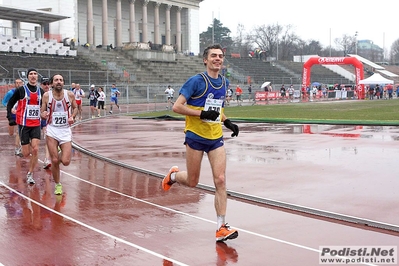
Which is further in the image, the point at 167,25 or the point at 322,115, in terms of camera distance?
the point at 167,25

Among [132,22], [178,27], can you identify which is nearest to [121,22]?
[132,22]

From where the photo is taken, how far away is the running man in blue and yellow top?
6.89 m

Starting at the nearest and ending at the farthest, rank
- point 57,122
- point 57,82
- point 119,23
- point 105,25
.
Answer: point 57,82 → point 57,122 → point 105,25 → point 119,23

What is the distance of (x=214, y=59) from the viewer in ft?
23.0

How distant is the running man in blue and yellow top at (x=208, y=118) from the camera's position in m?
6.89

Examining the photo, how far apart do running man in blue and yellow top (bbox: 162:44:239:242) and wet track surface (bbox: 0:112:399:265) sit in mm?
742

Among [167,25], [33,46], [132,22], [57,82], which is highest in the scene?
[167,25]

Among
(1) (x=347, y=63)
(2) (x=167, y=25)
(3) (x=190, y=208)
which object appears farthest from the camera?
(2) (x=167, y=25)

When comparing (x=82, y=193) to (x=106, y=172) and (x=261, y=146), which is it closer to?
(x=106, y=172)

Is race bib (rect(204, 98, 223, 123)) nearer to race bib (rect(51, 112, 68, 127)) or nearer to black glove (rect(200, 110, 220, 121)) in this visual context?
black glove (rect(200, 110, 220, 121))

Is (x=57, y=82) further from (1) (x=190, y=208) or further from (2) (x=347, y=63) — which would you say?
(2) (x=347, y=63)

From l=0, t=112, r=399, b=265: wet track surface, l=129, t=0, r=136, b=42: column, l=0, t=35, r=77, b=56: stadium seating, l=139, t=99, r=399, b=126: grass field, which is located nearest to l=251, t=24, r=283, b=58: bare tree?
l=129, t=0, r=136, b=42: column

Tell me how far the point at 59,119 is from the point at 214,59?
391 cm

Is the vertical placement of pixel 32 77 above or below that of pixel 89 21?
below
